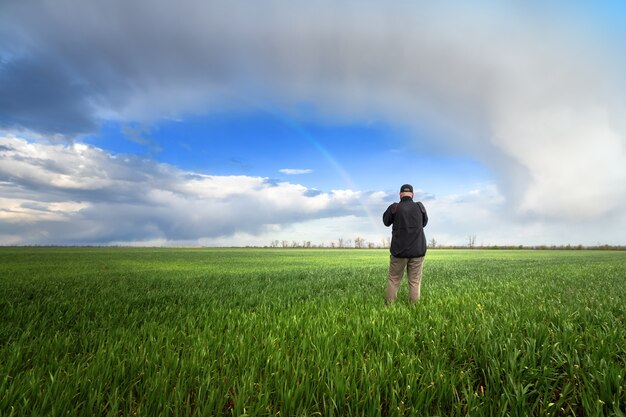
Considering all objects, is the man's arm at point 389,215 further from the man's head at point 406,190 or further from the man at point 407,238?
the man's head at point 406,190

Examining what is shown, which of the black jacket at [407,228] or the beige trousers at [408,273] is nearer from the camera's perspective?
the black jacket at [407,228]

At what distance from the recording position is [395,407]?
2824mm

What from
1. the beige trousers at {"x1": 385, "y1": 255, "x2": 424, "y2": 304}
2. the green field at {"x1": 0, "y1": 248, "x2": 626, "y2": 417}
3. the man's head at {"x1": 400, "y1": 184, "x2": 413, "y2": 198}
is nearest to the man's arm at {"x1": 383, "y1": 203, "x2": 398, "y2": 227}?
the man's head at {"x1": 400, "y1": 184, "x2": 413, "y2": 198}

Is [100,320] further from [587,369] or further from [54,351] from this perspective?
[587,369]

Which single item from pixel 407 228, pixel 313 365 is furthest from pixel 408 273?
pixel 313 365

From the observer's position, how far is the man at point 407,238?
786 centimetres

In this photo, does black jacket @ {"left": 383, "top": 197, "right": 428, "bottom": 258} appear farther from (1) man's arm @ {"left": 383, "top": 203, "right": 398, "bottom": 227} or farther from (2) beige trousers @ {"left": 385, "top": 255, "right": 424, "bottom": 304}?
(2) beige trousers @ {"left": 385, "top": 255, "right": 424, "bottom": 304}

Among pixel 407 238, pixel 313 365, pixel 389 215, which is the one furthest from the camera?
pixel 389 215

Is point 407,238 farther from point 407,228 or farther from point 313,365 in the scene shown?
point 313,365

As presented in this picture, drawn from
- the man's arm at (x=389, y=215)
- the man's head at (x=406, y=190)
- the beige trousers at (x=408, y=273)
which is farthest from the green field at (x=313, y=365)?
the man's head at (x=406, y=190)

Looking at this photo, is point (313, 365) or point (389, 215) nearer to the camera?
point (313, 365)

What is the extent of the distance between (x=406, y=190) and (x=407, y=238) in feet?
4.09

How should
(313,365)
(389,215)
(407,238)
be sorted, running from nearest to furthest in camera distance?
1. (313,365)
2. (407,238)
3. (389,215)

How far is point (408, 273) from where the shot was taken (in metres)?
8.21
